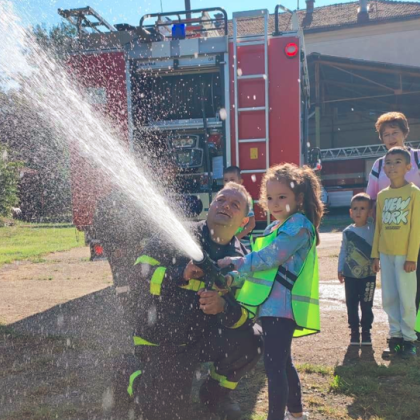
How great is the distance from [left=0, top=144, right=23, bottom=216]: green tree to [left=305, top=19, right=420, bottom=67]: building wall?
18.0 m

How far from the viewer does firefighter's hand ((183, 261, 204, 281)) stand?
111 inches

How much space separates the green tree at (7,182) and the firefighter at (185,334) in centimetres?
1862

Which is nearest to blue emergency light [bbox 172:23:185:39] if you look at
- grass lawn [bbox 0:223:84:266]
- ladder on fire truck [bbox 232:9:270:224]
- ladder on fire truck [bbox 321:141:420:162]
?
ladder on fire truck [bbox 232:9:270:224]

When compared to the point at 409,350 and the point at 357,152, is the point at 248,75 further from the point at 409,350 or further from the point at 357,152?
the point at 357,152

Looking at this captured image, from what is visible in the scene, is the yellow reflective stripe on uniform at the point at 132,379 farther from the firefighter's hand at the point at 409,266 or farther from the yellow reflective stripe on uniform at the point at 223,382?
the firefighter's hand at the point at 409,266

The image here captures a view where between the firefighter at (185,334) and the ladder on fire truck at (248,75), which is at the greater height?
the ladder on fire truck at (248,75)

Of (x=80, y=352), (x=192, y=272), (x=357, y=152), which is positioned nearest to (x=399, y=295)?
(x=192, y=272)

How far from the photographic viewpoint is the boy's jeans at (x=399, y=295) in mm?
4082

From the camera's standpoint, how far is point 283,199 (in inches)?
119

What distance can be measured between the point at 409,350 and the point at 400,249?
77 centimetres

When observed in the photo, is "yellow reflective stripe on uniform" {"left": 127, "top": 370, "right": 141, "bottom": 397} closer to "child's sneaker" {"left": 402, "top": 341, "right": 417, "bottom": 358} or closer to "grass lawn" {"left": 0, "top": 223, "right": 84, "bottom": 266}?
"child's sneaker" {"left": 402, "top": 341, "right": 417, "bottom": 358}

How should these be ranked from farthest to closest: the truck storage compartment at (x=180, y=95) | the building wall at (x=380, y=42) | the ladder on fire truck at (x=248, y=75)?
the building wall at (x=380, y=42) < the truck storage compartment at (x=180, y=95) < the ladder on fire truck at (x=248, y=75)

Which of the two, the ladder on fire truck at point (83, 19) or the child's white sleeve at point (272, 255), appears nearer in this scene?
the child's white sleeve at point (272, 255)

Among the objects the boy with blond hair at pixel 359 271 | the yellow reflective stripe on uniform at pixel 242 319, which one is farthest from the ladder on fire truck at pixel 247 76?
the yellow reflective stripe on uniform at pixel 242 319
